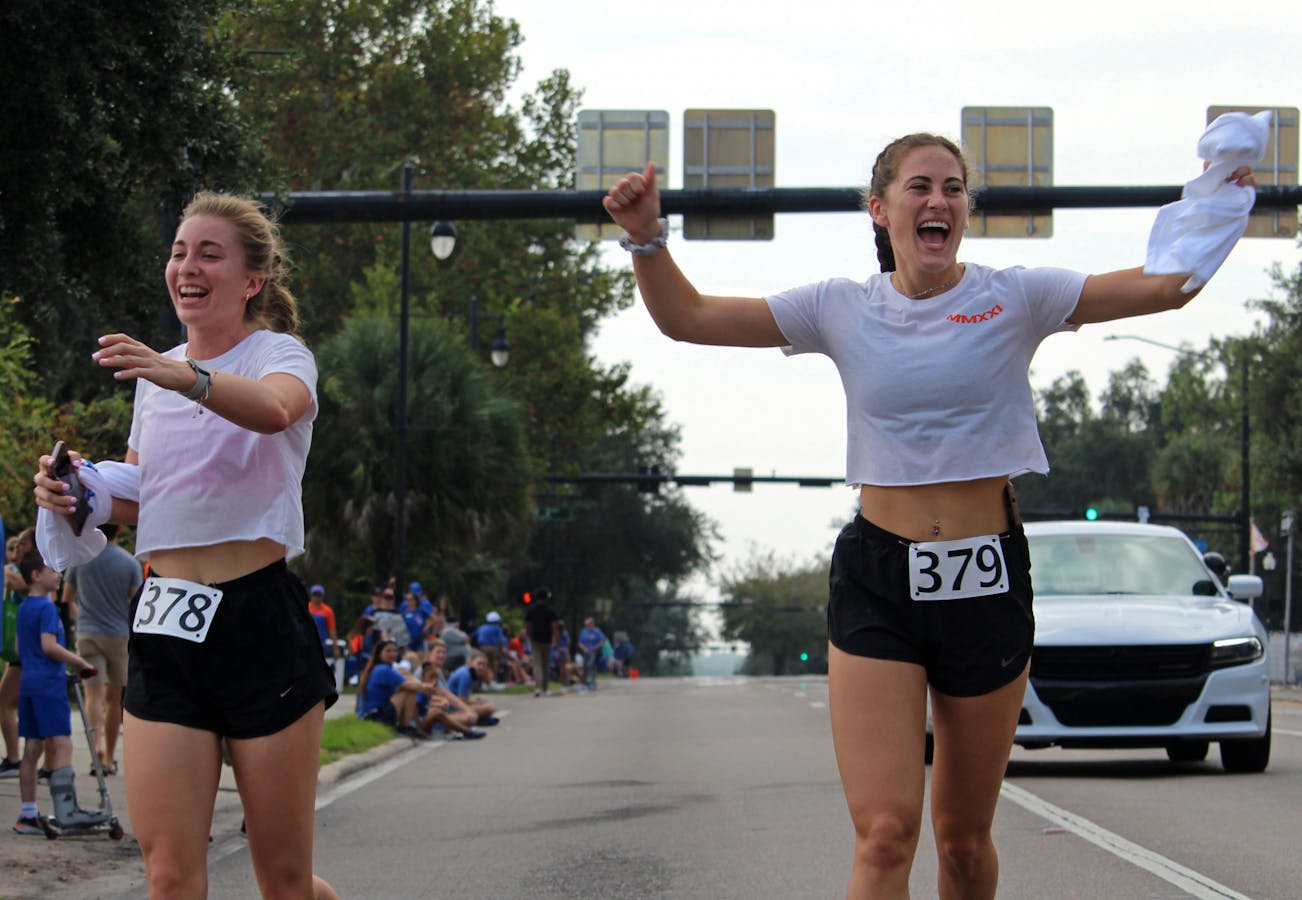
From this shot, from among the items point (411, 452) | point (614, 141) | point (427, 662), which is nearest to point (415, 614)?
point (411, 452)

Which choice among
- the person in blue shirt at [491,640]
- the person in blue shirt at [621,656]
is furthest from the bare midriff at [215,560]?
the person in blue shirt at [621,656]

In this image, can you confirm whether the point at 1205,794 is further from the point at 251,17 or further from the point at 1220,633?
the point at 251,17

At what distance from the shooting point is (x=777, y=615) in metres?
152

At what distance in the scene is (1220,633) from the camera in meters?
13.6

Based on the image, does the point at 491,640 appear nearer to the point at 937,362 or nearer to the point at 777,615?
the point at 937,362

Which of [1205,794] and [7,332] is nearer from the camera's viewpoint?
[1205,794]

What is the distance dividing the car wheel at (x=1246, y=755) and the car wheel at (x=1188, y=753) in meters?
1.50

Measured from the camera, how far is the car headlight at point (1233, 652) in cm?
1351

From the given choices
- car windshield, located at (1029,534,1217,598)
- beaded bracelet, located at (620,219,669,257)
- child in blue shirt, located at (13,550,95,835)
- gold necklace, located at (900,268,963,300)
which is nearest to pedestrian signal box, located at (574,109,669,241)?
car windshield, located at (1029,534,1217,598)

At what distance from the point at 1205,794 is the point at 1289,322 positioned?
39.0m

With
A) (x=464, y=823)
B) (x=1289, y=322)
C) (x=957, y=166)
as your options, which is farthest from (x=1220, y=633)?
(x=1289, y=322)

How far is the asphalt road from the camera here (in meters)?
8.77

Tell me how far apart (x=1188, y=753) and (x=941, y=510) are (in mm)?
11814

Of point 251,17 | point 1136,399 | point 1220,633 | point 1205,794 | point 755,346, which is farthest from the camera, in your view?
point 1136,399
